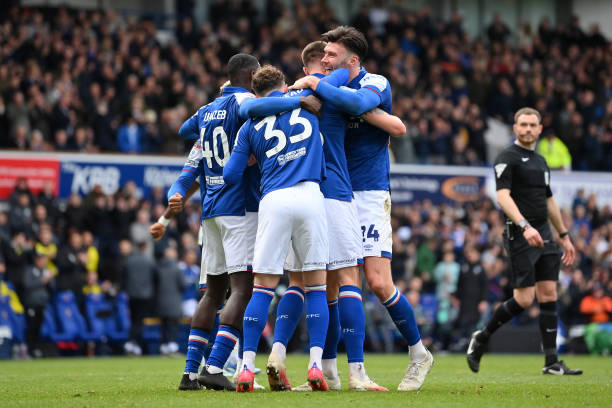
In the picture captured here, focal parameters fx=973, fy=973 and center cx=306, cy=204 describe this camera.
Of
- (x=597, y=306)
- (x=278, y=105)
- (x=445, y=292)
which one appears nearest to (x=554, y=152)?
(x=597, y=306)

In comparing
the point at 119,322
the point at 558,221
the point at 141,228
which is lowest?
the point at 119,322

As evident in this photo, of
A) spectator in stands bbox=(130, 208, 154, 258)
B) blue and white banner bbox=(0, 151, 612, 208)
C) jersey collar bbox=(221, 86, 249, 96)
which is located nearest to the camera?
jersey collar bbox=(221, 86, 249, 96)

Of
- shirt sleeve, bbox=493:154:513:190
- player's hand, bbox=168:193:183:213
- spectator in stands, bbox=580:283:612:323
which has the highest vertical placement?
shirt sleeve, bbox=493:154:513:190

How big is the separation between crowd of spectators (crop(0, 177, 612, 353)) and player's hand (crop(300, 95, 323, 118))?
391 inches

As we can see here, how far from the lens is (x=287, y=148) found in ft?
23.2

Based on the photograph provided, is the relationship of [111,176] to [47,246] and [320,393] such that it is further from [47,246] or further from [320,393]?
[320,393]

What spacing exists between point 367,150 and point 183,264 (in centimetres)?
1058

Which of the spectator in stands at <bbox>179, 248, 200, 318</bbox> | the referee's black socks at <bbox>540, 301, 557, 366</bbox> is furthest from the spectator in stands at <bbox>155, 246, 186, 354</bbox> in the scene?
the referee's black socks at <bbox>540, 301, 557, 366</bbox>

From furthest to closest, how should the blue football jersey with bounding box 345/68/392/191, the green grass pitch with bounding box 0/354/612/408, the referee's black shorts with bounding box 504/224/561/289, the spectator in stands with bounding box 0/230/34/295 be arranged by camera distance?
the spectator in stands with bounding box 0/230/34/295 < the referee's black shorts with bounding box 504/224/561/289 < the blue football jersey with bounding box 345/68/392/191 < the green grass pitch with bounding box 0/354/612/408

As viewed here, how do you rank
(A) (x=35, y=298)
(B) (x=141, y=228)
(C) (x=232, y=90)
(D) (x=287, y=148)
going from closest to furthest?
(D) (x=287, y=148) → (C) (x=232, y=90) → (A) (x=35, y=298) → (B) (x=141, y=228)

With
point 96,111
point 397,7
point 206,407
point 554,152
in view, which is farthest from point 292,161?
point 397,7

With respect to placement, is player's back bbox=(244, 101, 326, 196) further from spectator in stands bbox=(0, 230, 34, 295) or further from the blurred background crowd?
spectator in stands bbox=(0, 230, 34, 295)

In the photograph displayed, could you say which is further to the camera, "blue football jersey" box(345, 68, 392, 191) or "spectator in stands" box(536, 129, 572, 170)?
"spectator in stands" box(536, 129, 572, 170)

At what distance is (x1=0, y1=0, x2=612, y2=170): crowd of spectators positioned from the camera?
19.6m
